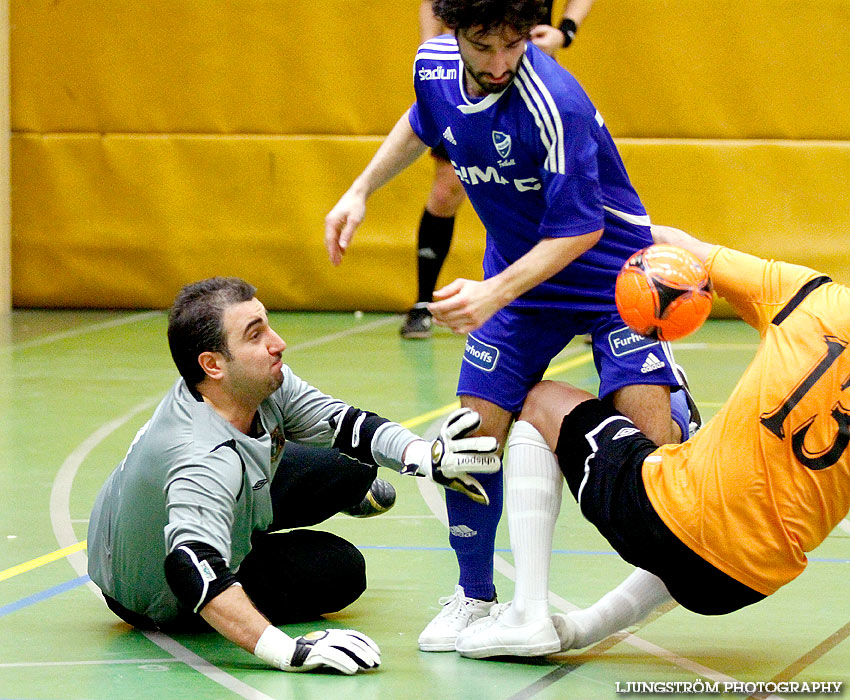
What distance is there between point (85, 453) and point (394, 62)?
14.0ft

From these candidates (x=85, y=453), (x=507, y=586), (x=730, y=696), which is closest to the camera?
(x=730, y=696)

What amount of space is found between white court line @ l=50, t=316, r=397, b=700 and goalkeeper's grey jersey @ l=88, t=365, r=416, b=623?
121mm

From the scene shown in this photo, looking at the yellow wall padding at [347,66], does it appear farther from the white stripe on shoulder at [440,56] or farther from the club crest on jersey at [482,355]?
the club crest on jersey at [482,355]

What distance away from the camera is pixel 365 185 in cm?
337

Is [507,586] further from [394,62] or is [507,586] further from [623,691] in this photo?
[394,62]

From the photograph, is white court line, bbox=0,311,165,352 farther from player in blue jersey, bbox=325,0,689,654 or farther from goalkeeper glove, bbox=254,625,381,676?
goalkeeper glove, bbox=254,625,381,676

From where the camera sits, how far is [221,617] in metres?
2.78

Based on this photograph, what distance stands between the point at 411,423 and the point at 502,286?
2.68 meters

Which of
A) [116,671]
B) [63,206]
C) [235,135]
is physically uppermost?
[116,671]

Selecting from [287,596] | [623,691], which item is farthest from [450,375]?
[623,691]

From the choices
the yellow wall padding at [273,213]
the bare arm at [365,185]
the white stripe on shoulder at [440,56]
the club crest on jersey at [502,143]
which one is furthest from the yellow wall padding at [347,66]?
the club crest on jersey at [502,143]

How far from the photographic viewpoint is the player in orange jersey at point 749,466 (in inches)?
98.7

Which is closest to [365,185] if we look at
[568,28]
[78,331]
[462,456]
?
[462,456]

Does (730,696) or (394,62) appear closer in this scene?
(730,696)
